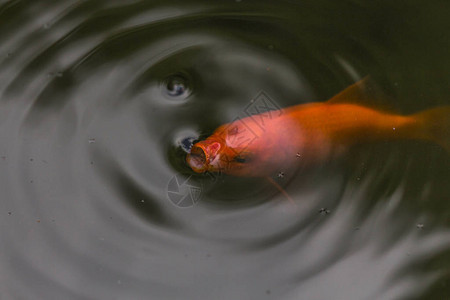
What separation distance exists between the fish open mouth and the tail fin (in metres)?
1.12

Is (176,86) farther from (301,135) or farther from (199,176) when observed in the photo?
(301,135)

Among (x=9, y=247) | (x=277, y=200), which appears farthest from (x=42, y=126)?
(x=277, y=200)

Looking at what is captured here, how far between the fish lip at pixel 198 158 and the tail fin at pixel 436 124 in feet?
3.68

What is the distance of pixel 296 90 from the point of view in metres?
2.53

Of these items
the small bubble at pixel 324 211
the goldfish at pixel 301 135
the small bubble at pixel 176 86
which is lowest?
the small bubble at pixel 324 211

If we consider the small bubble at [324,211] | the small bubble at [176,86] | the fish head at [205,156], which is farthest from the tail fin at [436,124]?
the small bubble at [176,86]

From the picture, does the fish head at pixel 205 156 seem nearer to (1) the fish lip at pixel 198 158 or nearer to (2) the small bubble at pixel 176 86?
(1) the fish lip at pixel 198 158

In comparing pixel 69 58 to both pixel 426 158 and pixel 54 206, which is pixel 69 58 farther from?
pixel 426 158

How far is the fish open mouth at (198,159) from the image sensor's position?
220 centimetres

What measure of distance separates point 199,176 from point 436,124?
48.7 inches

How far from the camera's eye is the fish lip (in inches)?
86.4

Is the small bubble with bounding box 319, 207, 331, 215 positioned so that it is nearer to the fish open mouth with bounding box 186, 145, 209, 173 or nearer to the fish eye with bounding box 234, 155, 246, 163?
the fish eye with bounding box 234, 155, 246, 163

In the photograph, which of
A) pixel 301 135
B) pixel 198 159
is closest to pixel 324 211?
pixel 301 135

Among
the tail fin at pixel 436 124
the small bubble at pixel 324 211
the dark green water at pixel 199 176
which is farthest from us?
the tail fin at pixel 436 124
